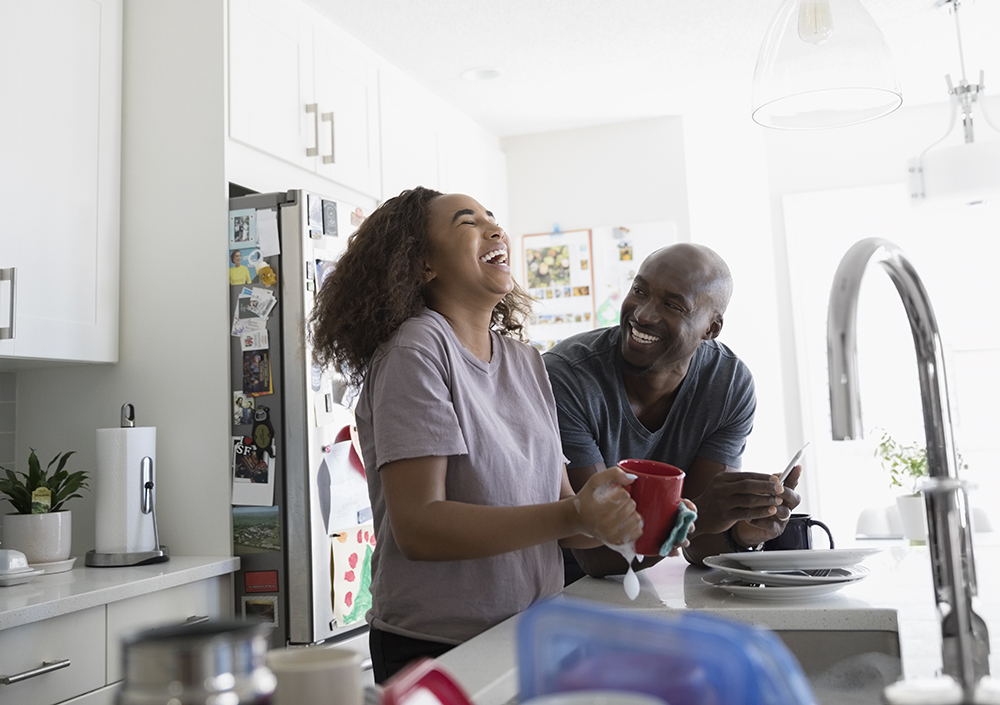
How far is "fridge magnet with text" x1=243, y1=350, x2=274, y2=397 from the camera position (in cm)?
224

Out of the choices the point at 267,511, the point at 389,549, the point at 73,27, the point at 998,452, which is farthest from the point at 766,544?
the point at 998,452

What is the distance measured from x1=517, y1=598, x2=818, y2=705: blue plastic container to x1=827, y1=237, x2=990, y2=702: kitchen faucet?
0.30 m

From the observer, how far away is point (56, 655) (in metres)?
1.67

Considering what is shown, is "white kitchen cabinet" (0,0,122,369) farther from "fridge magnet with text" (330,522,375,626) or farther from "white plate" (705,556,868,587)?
"white plate" (705,556,868,587)

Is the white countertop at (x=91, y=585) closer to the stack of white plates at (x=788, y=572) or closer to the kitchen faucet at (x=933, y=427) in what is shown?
the stack of white plates at (x=788, y=572)

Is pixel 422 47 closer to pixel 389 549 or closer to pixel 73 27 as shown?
pixel 73 27

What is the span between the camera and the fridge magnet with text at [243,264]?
2.28 m

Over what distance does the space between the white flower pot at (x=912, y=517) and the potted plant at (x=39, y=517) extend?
Result: 2.50 metres

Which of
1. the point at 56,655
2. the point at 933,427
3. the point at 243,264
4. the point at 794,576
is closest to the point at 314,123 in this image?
the point at 243,264

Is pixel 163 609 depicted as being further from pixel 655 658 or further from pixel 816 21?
pixel 816 21

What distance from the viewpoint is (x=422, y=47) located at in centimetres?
317

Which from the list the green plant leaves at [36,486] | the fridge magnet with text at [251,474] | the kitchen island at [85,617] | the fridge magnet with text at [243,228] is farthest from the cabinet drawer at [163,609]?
the fridge magnet with text at [243,228]

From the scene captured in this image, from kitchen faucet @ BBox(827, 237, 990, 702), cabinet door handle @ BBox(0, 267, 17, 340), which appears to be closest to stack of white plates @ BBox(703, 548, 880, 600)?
kitchen faucet @ BBox(827, 237, 990, 702)

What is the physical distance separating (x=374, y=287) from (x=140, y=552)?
1208 millimetres
